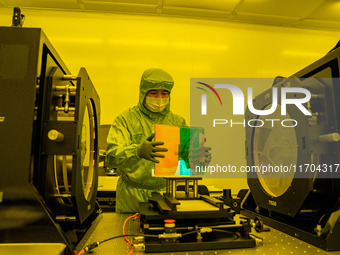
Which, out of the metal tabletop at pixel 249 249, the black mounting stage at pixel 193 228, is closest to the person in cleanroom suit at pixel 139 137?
the metal tabletop at pixel 249 249

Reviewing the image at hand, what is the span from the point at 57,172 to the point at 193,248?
508 mm

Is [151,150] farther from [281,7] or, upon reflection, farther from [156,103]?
[281,7]

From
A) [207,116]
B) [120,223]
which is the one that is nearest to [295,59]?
[207,116]

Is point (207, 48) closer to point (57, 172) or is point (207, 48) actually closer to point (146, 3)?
point (146, 3)

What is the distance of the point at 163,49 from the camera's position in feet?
10.1

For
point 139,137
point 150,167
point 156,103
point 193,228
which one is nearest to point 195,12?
point 156,103

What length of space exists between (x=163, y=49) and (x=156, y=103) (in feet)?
5.26

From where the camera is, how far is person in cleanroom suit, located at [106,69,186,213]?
1425 mm

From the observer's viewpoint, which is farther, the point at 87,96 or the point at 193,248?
the point at 87,96

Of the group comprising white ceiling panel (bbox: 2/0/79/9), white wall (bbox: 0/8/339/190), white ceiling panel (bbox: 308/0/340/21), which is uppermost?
white ceiling panel (bbox: 2/0/79/9)

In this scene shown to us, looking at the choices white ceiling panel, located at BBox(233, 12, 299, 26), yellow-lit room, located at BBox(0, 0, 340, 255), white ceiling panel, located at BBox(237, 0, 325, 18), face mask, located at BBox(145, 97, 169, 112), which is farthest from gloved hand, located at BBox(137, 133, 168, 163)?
white ceiling panel, located at BBox(233, 12, 299, 26)

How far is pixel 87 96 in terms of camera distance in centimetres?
88

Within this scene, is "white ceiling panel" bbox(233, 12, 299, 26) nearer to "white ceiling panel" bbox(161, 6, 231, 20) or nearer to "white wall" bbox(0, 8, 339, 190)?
"white wall" bbox(0, 8, 339, 190)

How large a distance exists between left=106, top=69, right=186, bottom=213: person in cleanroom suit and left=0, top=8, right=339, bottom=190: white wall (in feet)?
4.23
